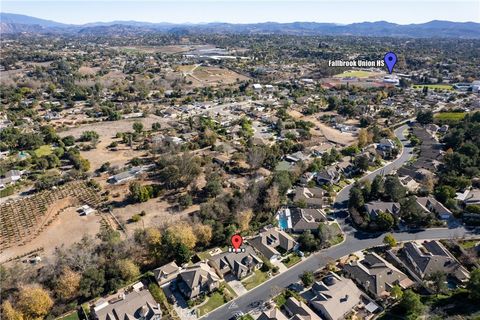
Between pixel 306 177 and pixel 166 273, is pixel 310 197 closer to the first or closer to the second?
pixel 306 177

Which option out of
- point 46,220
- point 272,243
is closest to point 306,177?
point 272,243

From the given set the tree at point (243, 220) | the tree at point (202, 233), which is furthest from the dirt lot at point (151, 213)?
the tree at point (243, 220)

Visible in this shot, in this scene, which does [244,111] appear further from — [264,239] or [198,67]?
[198,67]

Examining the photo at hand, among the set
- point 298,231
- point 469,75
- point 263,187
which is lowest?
point 298,231

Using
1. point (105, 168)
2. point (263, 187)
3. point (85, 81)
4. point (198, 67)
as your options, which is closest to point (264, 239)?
point (263, 187)

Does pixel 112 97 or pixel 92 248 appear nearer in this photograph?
pixel 92 248

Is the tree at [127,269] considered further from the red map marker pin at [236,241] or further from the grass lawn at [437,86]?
the grass lawn at [437,86]
